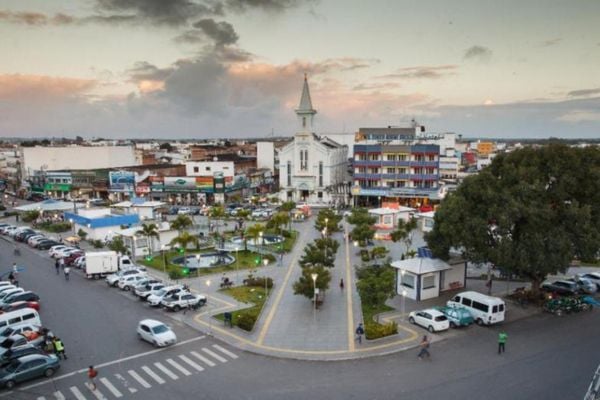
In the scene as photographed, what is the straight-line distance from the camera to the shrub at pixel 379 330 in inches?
944

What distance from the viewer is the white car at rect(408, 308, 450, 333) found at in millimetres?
25069

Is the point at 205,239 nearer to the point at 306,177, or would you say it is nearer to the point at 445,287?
the point at 445,287

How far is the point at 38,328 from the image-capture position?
82.7ft

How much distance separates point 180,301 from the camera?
29.2 meters

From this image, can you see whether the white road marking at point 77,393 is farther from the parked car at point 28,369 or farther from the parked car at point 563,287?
the parked car at point 563,287

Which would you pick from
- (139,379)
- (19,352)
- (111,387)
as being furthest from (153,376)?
(19,352)

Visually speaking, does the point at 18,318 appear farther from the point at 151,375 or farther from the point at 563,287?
the point at 563,287

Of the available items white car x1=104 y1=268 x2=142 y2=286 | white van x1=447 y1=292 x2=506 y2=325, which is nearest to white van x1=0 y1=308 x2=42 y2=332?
white car x1=104 y1=268 x2=142 y2=286

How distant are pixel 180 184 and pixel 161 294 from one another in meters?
55.6

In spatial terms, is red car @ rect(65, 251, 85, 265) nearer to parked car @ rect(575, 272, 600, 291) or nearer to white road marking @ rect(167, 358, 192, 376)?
white road marking @ rect(167, 358, 192, 376)

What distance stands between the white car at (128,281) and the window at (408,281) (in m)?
20.1

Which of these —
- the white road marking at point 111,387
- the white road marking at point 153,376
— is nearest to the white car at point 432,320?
the white road marking at point 153,376

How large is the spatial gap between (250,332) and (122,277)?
589 inches

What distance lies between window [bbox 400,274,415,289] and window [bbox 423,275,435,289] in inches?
32.3
